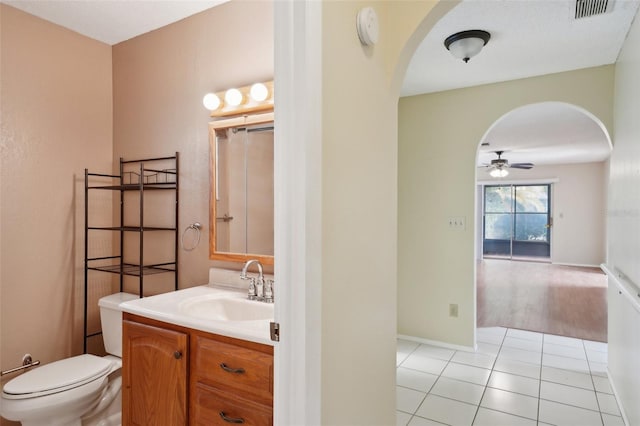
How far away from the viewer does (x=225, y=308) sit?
195 centimetres

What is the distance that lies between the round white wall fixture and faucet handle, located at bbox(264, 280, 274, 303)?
119 centimetres

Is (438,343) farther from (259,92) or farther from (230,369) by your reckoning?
(259,92)

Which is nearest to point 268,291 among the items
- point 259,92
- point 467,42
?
point 259,92

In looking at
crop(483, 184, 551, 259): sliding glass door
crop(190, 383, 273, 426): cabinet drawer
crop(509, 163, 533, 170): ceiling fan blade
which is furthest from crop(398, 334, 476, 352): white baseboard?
crop(483, 184, 551, 259): sliding glass door

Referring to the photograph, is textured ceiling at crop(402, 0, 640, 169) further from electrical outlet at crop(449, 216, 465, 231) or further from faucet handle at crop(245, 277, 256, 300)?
faucet handle at crop(245, 277, 256, 300)

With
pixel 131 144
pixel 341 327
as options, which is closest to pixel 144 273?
pixel 131 144

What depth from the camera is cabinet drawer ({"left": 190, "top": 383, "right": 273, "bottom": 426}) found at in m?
1.39

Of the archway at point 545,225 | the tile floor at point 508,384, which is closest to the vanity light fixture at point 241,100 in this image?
the tile floor at point 508,384

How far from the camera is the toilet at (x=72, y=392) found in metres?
1.80

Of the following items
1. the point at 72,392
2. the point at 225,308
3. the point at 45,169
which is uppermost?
the point at 45,169

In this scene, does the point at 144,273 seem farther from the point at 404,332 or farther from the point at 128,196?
the point at 404,332

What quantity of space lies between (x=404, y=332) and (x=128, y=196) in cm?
272

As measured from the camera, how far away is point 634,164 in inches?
73.1

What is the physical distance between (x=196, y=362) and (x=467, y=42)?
2.29 metres
